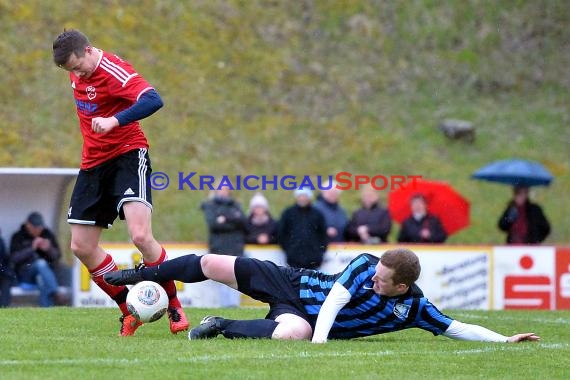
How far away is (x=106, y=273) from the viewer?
8.92m

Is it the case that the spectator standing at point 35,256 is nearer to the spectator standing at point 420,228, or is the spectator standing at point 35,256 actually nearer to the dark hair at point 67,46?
the spectator standing at point 420,228

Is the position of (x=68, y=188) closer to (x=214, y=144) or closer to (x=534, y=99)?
(x=214, y=144)

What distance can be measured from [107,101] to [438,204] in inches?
422

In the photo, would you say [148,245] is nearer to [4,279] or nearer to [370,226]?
[4,279]

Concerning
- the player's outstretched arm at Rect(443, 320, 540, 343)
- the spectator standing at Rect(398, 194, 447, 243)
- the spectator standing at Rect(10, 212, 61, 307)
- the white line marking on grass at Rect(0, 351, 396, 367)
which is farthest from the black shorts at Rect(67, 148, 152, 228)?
the spectator standing at Rect(398, 194, 447, 243)

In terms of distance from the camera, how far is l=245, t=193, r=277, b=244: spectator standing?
16.5 m

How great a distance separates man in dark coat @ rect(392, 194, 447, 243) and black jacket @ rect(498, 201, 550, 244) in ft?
3.74

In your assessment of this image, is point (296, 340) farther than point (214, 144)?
No

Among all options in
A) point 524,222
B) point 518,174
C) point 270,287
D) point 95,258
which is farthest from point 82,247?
point 518,174

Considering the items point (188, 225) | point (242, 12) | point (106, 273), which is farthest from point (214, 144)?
point (106, 273)

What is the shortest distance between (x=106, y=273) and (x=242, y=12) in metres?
18.6

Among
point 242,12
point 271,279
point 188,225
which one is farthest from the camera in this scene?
point 242,12

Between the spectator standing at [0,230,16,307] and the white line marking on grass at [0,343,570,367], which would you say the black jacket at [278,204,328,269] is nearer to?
the spectator standing at [0,230,16,307]

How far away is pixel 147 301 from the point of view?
8.52m
